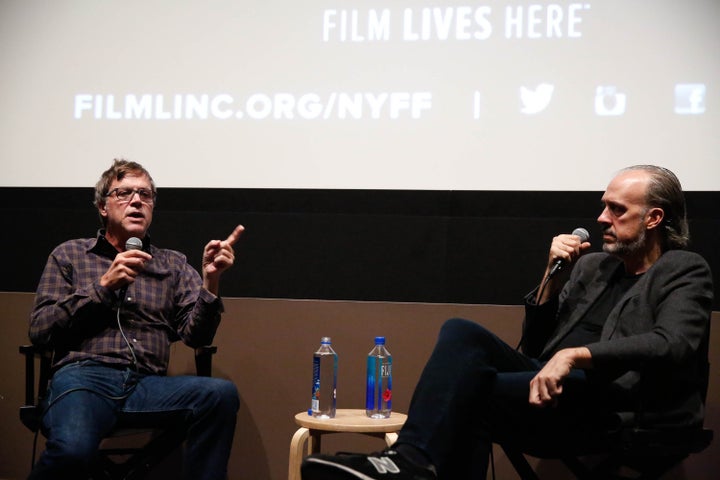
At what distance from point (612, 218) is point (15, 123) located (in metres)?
2.56

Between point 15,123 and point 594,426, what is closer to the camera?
point 594,426

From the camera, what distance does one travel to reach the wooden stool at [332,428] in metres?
2.66

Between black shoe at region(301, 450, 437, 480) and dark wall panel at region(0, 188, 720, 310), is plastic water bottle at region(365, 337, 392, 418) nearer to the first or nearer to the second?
dark wall panel at region(0, 188, 720, 310)

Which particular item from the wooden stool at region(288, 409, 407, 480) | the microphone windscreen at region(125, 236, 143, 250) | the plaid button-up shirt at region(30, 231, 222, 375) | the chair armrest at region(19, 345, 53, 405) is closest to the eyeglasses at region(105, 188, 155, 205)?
the plaid button-up shirt at region(30, 231, 222, 375)

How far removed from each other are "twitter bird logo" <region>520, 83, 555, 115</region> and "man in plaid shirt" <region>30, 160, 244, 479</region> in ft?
4.14

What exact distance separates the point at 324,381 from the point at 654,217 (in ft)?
4.34

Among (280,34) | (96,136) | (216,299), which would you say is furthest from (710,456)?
(96,136)

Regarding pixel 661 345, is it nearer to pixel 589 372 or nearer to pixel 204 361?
pixel 589 372

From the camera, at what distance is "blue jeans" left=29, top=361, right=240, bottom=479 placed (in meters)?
2.45

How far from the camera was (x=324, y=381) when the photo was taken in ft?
10.1

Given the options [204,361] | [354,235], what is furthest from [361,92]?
[204,361]

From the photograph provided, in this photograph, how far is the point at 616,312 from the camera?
243 cm

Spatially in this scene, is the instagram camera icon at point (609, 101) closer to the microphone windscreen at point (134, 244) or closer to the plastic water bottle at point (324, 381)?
Result: the plastic water bottle at point (324, 381)

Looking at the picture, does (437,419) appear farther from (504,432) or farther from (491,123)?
(491,123)
